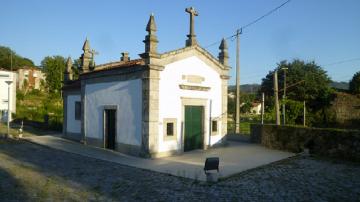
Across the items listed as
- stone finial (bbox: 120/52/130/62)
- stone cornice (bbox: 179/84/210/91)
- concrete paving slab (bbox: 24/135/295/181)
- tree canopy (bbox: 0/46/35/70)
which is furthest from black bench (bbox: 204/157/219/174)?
tree canopy (bbox: 0/46/35/70)

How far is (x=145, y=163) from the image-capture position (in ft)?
42.3

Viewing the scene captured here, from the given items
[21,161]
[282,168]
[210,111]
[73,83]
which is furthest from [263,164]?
[73,83]

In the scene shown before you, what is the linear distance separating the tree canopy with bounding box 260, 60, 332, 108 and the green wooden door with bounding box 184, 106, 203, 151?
23406mm

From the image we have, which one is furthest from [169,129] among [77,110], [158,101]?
[77,110]

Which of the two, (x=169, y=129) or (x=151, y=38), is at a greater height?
(x=151, y=38)

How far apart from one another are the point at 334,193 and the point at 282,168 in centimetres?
345

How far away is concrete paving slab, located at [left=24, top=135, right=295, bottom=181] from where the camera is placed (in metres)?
11.4

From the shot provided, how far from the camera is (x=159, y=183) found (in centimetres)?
951

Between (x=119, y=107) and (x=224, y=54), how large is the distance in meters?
7.10

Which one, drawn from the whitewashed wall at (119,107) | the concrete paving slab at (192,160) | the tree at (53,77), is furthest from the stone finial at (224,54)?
the tree at (53,77)

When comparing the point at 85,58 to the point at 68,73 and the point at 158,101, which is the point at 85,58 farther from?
the point at 158,101

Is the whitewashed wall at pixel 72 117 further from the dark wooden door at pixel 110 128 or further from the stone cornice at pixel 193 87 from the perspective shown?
the stone cornice at pixel 193 87

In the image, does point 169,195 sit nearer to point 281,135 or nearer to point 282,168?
point 282,168

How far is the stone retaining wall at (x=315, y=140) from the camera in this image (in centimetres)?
1392
